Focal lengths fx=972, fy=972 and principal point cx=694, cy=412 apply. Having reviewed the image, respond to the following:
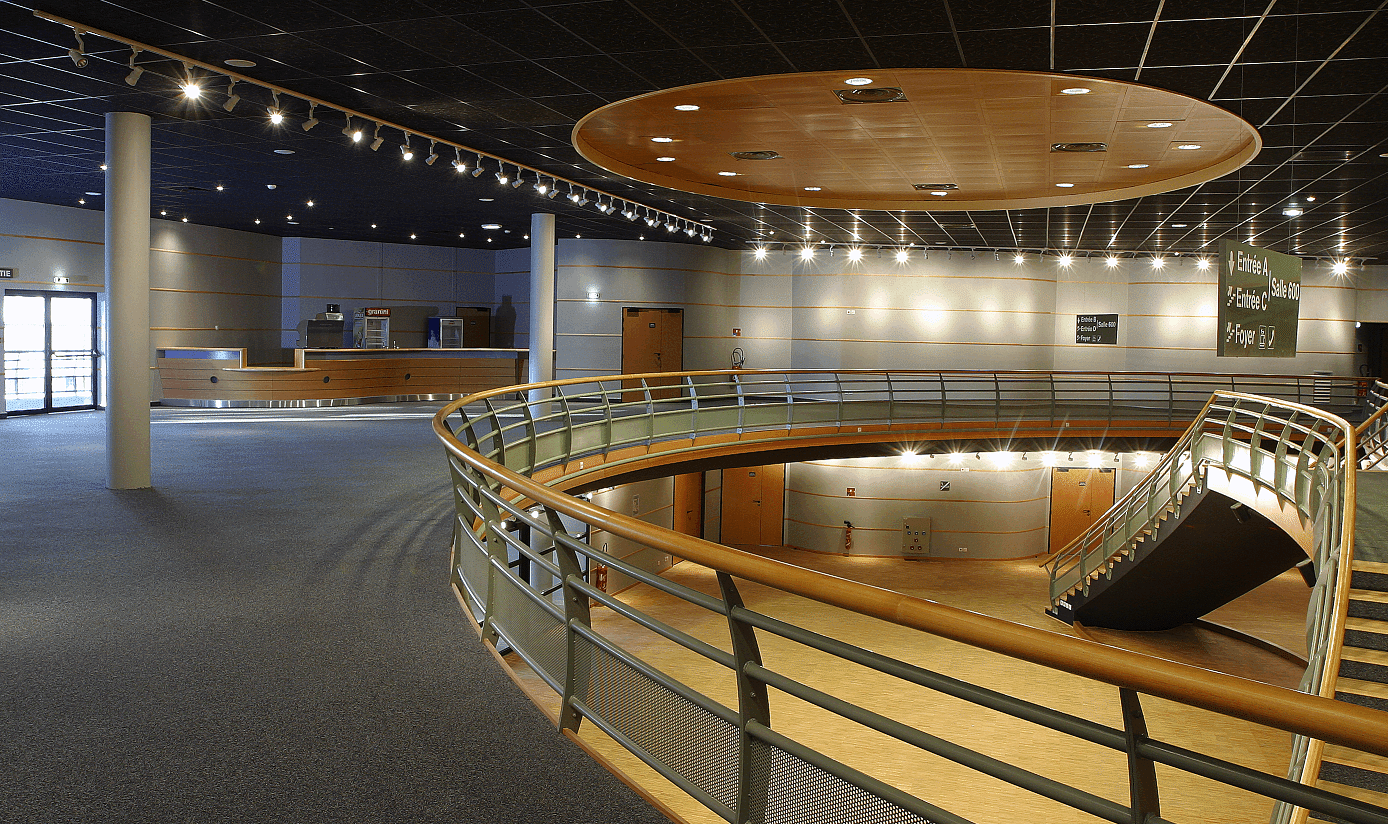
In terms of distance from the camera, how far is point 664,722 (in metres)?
2.15

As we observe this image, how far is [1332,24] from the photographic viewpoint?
17.4 feet

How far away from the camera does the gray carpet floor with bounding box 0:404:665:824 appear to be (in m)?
2.34

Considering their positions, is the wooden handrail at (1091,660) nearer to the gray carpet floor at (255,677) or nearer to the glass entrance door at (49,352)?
the gray carpet floor at (255,677)

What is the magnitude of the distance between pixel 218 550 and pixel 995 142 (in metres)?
7.29

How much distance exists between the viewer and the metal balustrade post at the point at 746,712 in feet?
5.97

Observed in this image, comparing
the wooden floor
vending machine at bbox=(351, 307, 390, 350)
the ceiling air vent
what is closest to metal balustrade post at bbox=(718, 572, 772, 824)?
the wooden floor

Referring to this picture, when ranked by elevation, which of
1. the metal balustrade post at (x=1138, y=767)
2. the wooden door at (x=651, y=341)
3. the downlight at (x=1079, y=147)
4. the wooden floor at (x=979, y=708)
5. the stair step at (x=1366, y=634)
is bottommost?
the wooden floor at (x=979, y=708)

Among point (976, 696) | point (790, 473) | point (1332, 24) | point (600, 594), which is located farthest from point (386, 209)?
point (976, 696)

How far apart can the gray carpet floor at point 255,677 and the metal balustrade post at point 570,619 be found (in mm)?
92

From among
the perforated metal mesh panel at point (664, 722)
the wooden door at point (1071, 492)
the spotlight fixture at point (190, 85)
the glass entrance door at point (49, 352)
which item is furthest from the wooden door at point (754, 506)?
the perforated metal mesh panel at point (664, 722)

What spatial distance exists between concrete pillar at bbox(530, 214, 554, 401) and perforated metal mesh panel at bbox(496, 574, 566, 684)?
36.0 feet

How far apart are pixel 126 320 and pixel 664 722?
7.57 metres

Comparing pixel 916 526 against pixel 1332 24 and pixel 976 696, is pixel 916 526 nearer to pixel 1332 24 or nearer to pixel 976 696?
pixel 1332 24

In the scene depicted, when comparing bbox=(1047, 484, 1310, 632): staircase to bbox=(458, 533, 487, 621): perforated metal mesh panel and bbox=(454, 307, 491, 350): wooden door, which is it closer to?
bbox=(458, 533, 487, 621): perforated metal mesh panel
